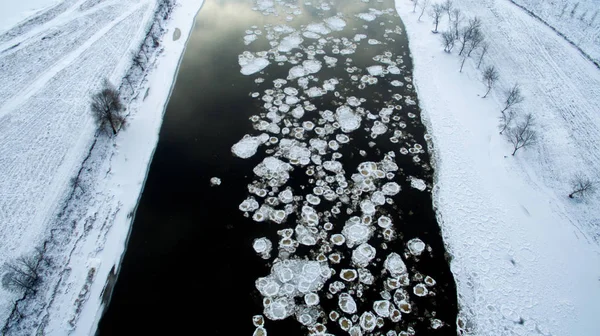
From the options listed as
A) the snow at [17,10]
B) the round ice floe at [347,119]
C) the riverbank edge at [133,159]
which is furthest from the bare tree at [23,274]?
the snow at [17,10]

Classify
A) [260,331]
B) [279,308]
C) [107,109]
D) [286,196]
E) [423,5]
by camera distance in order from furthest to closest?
[423,5], [107,109], [286,196], [279,308], [260,331]

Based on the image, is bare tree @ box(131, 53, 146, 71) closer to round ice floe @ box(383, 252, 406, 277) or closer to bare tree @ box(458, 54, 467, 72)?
round ice floe @ box(383, 252, 406, 277)

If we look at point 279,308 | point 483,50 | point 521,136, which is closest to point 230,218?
point 279,308

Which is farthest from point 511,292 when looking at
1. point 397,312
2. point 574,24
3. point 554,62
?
point 574,24

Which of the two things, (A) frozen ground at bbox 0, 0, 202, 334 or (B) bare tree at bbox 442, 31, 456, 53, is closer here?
(A) frozen ground at bbox 0, 0, 202, 334

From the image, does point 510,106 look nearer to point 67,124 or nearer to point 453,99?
point 453,99

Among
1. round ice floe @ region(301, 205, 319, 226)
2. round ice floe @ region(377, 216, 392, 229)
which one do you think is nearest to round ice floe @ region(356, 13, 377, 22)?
round ice floe @ region(377, 216, 392, 229)

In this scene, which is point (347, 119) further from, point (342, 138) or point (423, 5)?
point (423, 5)
